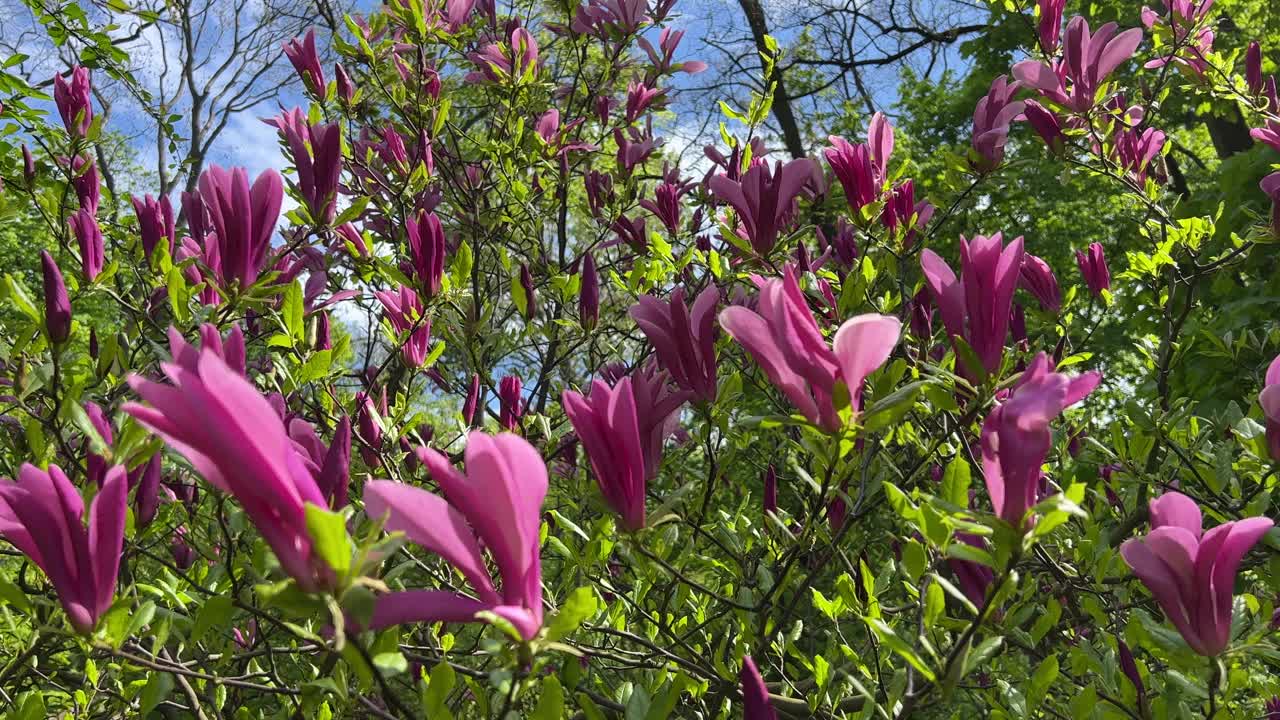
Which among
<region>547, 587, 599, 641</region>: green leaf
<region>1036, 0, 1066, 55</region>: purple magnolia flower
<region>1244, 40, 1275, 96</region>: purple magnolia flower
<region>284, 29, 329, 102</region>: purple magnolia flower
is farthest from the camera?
<region>284, 29, 329, 102</region>: purple magnolia flower

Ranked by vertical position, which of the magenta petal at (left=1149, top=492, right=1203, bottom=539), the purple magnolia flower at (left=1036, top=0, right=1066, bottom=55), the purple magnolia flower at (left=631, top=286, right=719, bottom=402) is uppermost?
the purple magnolia flower at (left=1036, top=0, right=1066, bottom=55)

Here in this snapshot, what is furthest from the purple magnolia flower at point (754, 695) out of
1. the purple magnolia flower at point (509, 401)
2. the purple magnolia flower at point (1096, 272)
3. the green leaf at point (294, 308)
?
the purple magnolia flower at point (1096, 272)

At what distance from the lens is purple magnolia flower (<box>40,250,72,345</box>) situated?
1.22 metres

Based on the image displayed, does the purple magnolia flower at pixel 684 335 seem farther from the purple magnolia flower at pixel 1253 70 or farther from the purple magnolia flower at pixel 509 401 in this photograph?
the purple magnolia flower at pixel 1253 70

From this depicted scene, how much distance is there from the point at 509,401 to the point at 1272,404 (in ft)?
4.37

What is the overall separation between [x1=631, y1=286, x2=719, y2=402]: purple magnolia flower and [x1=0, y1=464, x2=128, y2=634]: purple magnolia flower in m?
0.63

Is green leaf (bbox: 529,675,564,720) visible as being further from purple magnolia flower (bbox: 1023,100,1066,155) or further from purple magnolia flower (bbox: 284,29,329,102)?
purple magnolia flower (bbox: 284,29,329,102)

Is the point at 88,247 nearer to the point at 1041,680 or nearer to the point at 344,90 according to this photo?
the point at 344,90

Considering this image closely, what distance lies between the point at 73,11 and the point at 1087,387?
333 cm

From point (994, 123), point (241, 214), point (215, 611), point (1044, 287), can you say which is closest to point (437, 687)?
point (215, 611)

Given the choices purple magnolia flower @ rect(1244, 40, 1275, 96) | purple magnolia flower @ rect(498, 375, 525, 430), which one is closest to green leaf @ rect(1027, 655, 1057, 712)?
purple magnolia flower @ rect(498, 375, 525, 430)

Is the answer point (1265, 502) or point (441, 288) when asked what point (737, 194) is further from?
point (1265, 502)

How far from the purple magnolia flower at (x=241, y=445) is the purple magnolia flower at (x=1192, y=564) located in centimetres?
74

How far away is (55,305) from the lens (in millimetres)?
1266
